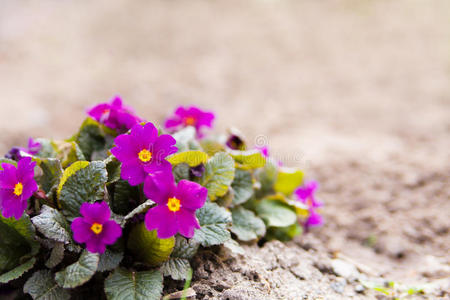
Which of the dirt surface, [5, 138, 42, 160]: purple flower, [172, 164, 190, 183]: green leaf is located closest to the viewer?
[172, 164, 190, 183]: green leaf

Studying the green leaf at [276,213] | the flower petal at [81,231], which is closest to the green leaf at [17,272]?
the flower petal at [81,231]

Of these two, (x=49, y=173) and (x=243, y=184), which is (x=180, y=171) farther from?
(x=49, y=173)

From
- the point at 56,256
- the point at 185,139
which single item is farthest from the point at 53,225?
the point at 185,139

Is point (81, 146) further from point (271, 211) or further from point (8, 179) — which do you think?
point (271, 211)

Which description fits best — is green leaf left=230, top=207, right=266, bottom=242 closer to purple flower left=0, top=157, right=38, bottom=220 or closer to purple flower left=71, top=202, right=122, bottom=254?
purple flower left=71, top=202, right=122, bottom=254

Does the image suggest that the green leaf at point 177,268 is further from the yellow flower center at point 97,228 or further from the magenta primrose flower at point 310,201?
the magenta primrose flower at point 310,201

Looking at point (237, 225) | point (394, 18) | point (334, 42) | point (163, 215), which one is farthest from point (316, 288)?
point (394, 18)

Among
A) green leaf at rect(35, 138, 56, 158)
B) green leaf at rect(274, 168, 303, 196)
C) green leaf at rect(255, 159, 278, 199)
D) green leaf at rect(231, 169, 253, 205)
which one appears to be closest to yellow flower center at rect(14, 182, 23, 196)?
green leaf at rect(35, 138, 56, 158)
